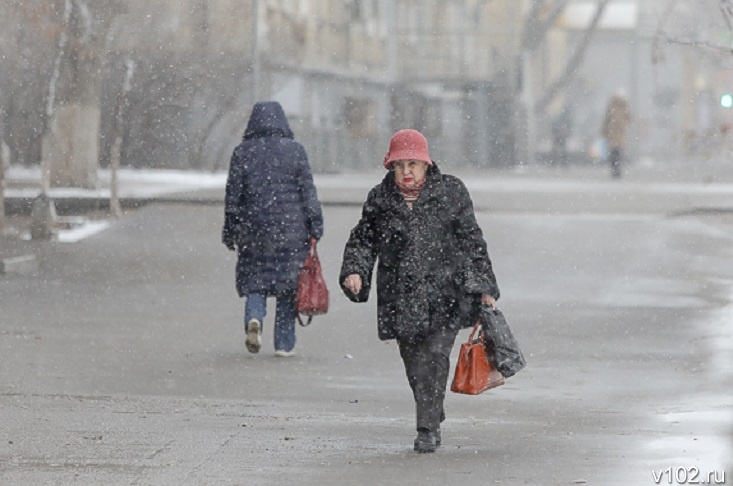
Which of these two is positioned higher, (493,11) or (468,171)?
(493,11)

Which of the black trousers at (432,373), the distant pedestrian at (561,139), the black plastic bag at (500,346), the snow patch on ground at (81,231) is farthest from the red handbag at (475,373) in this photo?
the distant pedestrian at (561,139)

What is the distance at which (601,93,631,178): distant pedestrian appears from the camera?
41.6 metres

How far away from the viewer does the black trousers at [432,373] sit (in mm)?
8414

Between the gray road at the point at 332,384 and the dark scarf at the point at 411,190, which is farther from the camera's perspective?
the dark scarf at the point at 411,190

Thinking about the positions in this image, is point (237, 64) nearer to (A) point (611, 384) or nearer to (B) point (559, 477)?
(A) point (611, 384)

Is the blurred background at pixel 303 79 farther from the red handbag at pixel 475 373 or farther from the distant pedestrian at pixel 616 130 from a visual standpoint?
the red handbag at pixel 475 373

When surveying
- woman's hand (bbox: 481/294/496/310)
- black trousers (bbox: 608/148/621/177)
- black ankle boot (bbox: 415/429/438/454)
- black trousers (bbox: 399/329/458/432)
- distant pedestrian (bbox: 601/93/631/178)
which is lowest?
black trousers (bbox: 608/148/621/177)

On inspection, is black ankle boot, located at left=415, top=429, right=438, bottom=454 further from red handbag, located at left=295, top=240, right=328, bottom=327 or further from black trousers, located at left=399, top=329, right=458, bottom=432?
red handbag, located at left=295, top=240, right=328, bottom=327

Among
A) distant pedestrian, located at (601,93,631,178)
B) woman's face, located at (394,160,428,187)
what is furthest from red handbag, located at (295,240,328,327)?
distant pedestrian, located at (601,93,631,178)

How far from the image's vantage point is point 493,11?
61719 millimetres

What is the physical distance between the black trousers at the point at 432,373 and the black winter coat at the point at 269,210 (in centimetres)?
368

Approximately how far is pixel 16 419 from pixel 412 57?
4946 centimetres

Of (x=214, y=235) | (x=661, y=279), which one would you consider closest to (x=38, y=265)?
(x=214, y=235)

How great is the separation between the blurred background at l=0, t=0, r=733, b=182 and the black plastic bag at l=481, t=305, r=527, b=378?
10820mm
